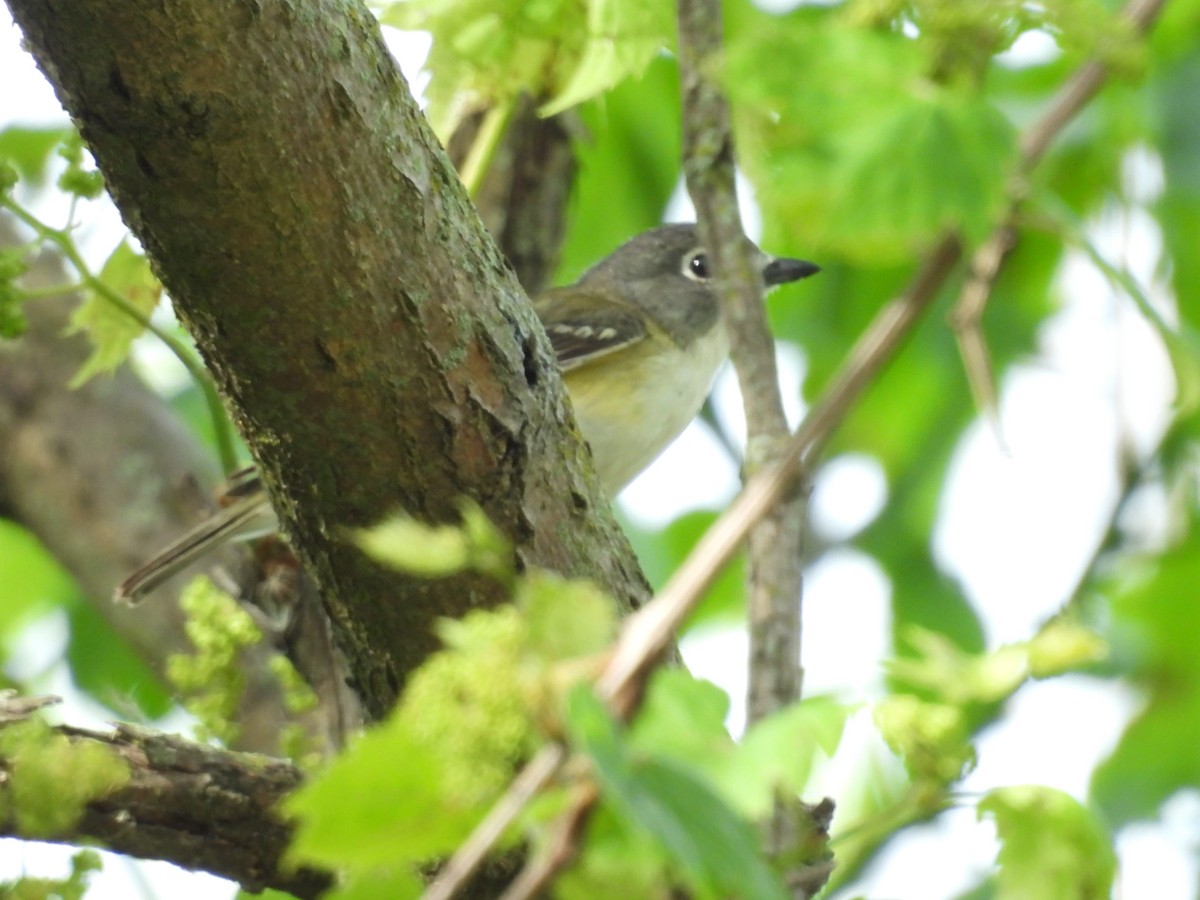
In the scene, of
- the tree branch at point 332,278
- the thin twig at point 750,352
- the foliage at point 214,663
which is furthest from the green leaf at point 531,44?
the foliage at point 214,663

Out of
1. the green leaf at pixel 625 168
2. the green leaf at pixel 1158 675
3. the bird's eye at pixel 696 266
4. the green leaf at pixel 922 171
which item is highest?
the green leaf at pixel 922 171

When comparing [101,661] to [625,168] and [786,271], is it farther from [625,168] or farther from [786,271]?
[786,271]

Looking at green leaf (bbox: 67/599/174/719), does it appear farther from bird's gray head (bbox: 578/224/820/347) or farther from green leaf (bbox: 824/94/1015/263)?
green leaf (bbox: 824/94/1015/263)

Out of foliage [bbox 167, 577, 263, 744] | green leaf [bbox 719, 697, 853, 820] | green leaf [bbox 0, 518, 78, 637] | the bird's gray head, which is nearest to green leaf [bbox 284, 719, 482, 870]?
green leaf [bbox 719, 697, 853, 820]

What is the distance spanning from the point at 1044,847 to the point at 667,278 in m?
5.00

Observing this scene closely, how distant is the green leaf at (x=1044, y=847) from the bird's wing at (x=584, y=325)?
3.98 m

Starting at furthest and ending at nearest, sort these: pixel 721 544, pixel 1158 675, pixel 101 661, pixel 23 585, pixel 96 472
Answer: pixel 23 585, pixel 1158 675, pixel 101 661, pixel 96 472, pixel 721 544

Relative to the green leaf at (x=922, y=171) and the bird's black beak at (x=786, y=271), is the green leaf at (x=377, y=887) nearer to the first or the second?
the green leaf at (x=922, y=171)

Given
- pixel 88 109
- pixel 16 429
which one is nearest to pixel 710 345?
pixel 16 429

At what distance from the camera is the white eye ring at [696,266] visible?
662 centimetres

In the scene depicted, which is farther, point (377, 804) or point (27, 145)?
point (27, 145)

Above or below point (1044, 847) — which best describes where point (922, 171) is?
above

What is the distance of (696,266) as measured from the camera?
21.8ft

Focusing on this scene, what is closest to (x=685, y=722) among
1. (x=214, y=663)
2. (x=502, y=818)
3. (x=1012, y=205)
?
(x=502, y=818)
